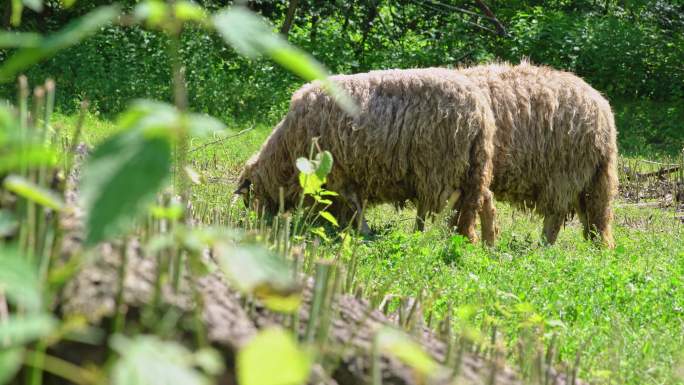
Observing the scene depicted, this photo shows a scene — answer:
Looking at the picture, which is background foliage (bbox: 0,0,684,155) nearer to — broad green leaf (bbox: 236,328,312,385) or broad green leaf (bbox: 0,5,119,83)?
broad green leaf (bbox: 0,5,119,83)

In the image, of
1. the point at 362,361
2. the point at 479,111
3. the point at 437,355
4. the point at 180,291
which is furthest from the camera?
the point at 479,111

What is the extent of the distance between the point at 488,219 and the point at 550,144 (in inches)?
36.8

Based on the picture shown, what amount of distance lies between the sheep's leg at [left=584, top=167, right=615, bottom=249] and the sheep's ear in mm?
3321

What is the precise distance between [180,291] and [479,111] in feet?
21.6

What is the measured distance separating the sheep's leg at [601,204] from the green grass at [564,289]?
0.23m

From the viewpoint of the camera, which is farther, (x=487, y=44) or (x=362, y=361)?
(x=487, y=44)

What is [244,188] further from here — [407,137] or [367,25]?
[367,25]

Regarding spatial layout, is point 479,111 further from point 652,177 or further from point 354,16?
point 354,16

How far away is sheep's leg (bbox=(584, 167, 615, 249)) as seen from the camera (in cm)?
958

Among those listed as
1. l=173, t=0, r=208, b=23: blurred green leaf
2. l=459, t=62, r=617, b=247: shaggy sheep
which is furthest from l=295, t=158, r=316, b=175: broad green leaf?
l=459, t=62, r=617, b=247: shaggy sheep

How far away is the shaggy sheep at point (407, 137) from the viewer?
27.7 ft

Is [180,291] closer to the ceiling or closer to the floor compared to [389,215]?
closer to the ceiling

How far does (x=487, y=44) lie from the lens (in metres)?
20.2

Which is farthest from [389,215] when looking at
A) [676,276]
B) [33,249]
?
[33,249]
